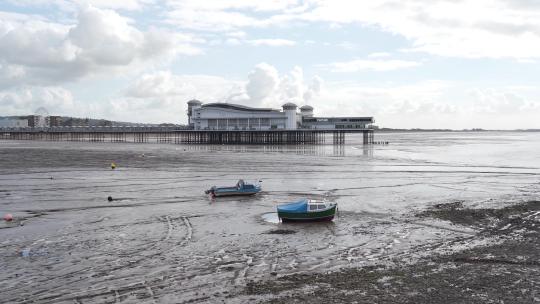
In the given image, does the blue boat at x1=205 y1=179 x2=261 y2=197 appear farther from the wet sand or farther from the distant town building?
the distant town building

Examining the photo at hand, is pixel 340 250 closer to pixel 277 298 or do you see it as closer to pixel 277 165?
pixel 277 298

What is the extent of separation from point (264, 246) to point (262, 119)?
107 metres

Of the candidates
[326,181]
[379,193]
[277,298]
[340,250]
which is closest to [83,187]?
[326,181]

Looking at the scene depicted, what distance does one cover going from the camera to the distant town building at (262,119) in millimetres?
123125

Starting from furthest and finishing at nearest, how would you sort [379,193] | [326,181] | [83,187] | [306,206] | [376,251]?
[326,181], [83,187], [379,193], [306,206], [376,251]

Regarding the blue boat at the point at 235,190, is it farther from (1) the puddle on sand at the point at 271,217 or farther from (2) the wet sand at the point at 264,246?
(1) the puddle on sand at the point at 271,217

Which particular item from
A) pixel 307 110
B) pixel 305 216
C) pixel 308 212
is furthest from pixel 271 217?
pixel 307 110

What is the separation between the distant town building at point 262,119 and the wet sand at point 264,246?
82.7m

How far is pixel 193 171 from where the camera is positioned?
53812 millimetres

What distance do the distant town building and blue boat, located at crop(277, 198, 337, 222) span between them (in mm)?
97609

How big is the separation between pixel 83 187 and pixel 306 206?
22146mm

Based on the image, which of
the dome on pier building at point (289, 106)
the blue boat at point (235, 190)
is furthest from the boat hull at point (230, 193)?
the dome on pier building at point (289, 106)

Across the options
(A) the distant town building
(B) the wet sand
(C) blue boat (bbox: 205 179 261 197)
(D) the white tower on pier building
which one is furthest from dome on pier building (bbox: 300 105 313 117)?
(C) blue boat (bbox: 205 179 261 197)

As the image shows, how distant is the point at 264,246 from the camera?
68.0 feet
